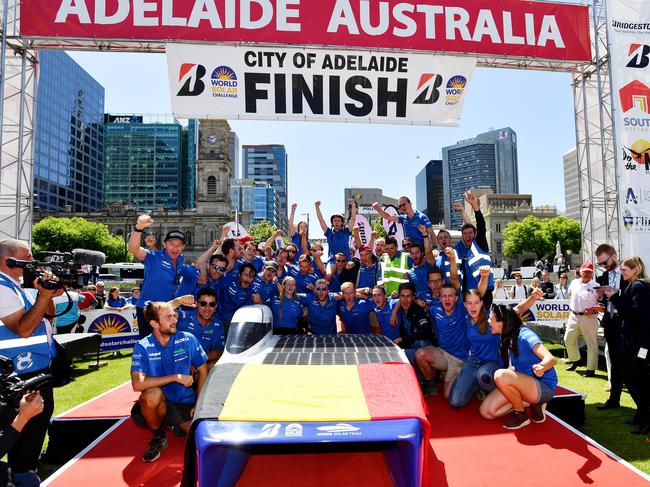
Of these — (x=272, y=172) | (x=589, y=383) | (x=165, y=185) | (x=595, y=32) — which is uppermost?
(x=272, y=172)

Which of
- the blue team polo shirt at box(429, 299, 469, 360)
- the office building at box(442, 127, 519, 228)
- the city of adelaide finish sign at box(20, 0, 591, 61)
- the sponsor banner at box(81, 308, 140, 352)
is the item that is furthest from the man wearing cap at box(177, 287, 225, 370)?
the office building at box(442, 127, 519, 228)

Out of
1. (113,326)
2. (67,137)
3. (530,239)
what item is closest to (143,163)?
(67,137)

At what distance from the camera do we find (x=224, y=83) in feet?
26.4

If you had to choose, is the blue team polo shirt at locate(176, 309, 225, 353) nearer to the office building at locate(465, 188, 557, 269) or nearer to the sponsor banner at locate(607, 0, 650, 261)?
the sponsor banner at locate(607, 0, 650, 261)

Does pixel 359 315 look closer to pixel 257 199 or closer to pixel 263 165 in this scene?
pixel 257 199

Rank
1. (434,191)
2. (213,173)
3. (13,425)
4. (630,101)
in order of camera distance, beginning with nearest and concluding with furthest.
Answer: (13,425), (630,101), (213,173), (434,191)

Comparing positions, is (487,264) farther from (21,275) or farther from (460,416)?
(21,275)

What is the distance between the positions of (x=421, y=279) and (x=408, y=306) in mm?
880

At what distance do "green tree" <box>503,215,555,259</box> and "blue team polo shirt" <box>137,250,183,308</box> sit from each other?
61447mm

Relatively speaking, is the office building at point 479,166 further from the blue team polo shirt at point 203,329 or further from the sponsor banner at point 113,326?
the blue team polo shirt at point 203,329

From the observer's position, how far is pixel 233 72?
8.04m

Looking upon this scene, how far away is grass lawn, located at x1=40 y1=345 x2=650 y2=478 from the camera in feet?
13.3

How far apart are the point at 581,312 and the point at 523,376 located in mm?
4008

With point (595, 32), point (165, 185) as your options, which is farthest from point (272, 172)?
point (595, 32)
